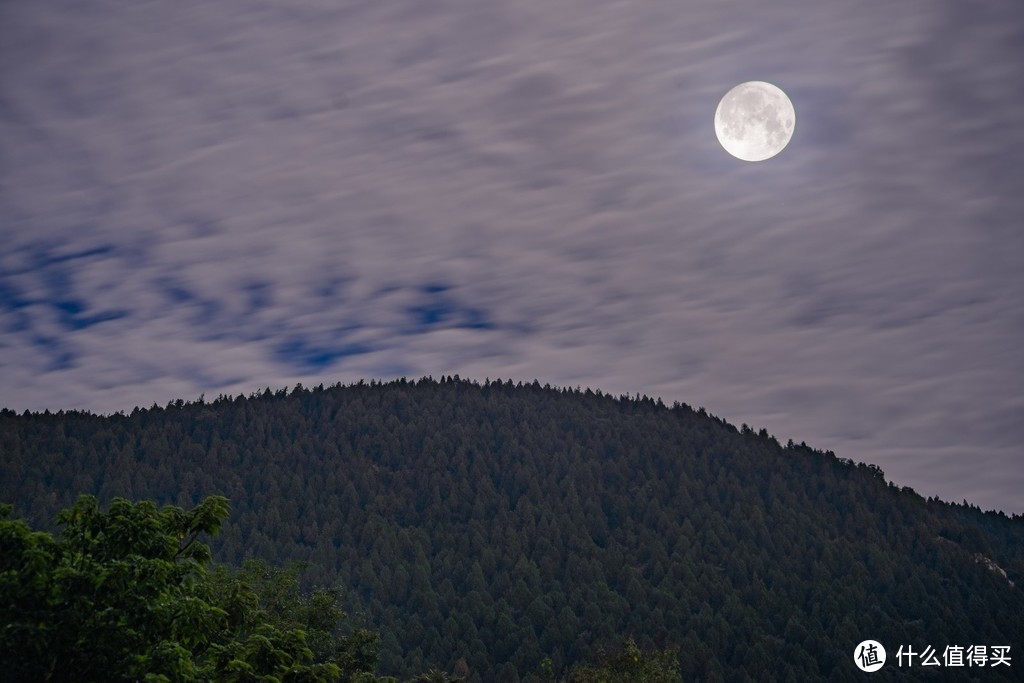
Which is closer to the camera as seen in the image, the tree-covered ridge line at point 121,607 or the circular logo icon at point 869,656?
the tree-covered ridge line at point 121,607

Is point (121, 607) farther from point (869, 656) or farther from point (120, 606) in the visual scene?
point (869, 656)

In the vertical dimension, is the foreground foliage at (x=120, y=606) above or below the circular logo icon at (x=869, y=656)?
below

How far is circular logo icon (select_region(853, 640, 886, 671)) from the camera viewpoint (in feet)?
550

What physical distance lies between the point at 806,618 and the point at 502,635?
5427 cm

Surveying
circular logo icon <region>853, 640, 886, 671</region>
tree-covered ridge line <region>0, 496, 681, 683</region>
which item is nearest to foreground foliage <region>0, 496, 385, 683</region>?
tree-covered ridge line <region>0, 496, 681, 683</region>

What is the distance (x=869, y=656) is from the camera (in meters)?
173

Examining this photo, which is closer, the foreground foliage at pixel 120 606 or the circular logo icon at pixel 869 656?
the foreground foliage at pixel 120 606

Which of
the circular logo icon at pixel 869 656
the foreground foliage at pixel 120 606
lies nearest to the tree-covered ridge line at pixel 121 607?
the foreground foliage at pixel 120 606

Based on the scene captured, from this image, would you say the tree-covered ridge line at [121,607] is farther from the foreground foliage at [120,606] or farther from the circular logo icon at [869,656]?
the circular logo icon at [869,656]

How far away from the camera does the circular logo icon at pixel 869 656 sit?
168 meters

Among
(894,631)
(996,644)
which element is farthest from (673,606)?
(996,644)

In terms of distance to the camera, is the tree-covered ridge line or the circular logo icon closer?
the tree-covered ridge line

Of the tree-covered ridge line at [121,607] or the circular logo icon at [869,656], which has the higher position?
the circular logo icon at [869,656]

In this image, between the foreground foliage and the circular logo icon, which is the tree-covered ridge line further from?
the circular logo icon
